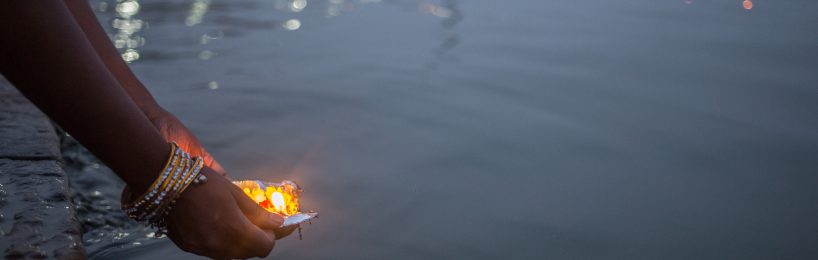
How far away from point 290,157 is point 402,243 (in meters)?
1.24

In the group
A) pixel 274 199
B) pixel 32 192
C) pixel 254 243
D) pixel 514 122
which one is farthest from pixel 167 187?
pixel 514 122

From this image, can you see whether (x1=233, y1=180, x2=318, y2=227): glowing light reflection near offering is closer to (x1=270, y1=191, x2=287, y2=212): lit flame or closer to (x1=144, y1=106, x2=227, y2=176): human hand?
(x1=270, y1=191, x2=287, y2=212): lit flame

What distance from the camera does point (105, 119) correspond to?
177 cm

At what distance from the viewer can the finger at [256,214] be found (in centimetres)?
202

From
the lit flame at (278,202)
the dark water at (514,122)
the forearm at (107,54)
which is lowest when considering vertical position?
the dark water at (514,122)

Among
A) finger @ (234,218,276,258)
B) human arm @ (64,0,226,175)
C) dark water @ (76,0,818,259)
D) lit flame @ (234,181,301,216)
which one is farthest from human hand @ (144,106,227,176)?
dark water @ (76,0,818,259)

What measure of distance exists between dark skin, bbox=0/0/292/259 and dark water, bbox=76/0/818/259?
4.49 feet

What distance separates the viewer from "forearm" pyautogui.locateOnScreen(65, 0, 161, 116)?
2342 mm

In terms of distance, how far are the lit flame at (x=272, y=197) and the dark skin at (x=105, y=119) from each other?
8.2 inches

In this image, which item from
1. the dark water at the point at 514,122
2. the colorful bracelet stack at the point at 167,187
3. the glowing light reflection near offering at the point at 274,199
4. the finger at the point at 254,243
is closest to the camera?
the colorful bracelet stack at the point at 167,187

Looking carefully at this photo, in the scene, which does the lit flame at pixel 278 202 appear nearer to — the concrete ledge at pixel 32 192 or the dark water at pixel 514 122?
the concrete ledge at pixel 32 192

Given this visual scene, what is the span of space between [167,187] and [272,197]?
0.55m

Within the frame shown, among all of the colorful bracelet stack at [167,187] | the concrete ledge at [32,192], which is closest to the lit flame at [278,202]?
the colorful bracelet stack at [167,187]

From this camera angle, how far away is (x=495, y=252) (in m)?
3.52
